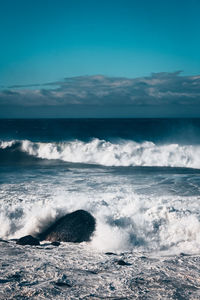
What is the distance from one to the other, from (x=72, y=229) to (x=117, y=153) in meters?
15.0

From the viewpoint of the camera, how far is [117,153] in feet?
73.7

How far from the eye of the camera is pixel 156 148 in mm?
22969

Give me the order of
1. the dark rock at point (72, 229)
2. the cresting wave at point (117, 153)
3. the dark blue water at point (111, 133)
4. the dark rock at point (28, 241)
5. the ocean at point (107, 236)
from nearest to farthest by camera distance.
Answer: the ocean at point (107, 236), the dark rock at point (28, 241), the dark rock at point (72, 229), the cresting wave at point (117, 153), the dark blue water at point (111, 133)

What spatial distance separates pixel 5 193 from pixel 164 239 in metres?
6.02

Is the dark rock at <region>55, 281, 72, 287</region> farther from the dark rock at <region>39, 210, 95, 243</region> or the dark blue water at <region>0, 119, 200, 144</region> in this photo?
the dark blue water at <region>0, 119, 200, 144</region>

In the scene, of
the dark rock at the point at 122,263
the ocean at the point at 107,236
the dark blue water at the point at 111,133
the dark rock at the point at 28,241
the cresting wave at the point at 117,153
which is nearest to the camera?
the ocean at the point at 107,236

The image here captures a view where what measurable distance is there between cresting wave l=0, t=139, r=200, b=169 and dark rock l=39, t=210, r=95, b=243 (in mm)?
12491

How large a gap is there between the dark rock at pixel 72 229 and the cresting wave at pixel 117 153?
12491 millimetres

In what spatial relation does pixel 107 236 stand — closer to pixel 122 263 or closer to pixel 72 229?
pixel 72 229

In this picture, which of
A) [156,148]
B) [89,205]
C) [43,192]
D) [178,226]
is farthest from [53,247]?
[156,148]

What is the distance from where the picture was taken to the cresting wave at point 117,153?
68.9ft

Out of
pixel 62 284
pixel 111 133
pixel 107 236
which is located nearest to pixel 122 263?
pixel 62 284

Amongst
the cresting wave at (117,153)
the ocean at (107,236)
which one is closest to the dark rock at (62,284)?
the ocean at (107,236)

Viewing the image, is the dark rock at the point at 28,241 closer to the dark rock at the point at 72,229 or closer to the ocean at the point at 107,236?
the ocean at the point at 107,236
